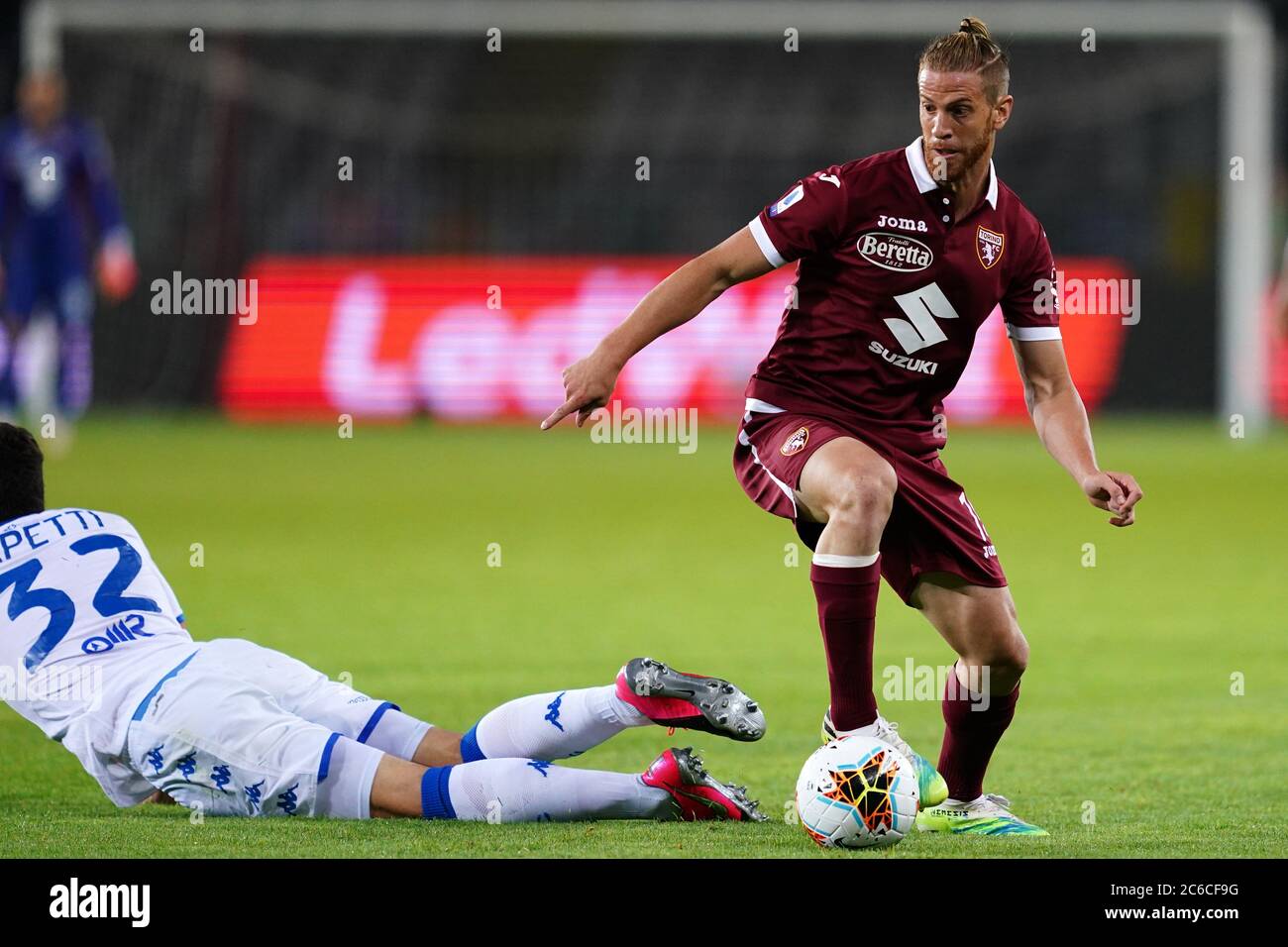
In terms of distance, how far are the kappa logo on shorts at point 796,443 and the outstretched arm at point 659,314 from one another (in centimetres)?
44

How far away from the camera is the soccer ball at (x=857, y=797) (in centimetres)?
453

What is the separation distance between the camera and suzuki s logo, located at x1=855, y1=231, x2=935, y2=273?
5.10 meters

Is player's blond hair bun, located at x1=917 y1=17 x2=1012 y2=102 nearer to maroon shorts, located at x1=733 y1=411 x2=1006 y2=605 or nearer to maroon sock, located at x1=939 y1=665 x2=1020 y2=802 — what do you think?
maroon shorts, located at x1=733 y1=411 x2=1006 y2=605

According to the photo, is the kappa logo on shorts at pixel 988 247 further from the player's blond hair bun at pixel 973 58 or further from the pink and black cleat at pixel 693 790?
the pink and black cleat at pixel 693 790

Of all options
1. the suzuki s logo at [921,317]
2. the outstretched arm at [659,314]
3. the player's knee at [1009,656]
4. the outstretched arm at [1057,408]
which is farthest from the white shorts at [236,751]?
the outstretched arm at [1057,408]

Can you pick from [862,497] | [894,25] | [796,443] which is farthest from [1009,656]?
[894,25]


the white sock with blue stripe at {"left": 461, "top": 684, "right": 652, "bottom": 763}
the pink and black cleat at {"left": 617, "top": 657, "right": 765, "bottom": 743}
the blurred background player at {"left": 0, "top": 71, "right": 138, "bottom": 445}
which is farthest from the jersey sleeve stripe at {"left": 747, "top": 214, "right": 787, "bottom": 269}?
the blurred background player at {"left": 0, "top": 71, "right": 138, "bottom": 445}

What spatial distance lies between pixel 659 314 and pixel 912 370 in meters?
0.78

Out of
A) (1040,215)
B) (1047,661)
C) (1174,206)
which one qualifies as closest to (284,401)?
(1040,215)

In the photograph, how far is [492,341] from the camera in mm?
20234

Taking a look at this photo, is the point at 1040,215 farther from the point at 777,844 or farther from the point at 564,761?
the point at 777,844

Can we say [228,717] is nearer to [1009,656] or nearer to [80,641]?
[80,641]

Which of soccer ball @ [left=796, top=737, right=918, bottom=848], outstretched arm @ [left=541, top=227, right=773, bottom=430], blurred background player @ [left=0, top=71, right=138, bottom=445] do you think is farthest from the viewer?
blurred background player @ [left=0, top=71, right=138, bottom=445]

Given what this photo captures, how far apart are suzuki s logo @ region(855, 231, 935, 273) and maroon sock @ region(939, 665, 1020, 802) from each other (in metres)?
1.14
